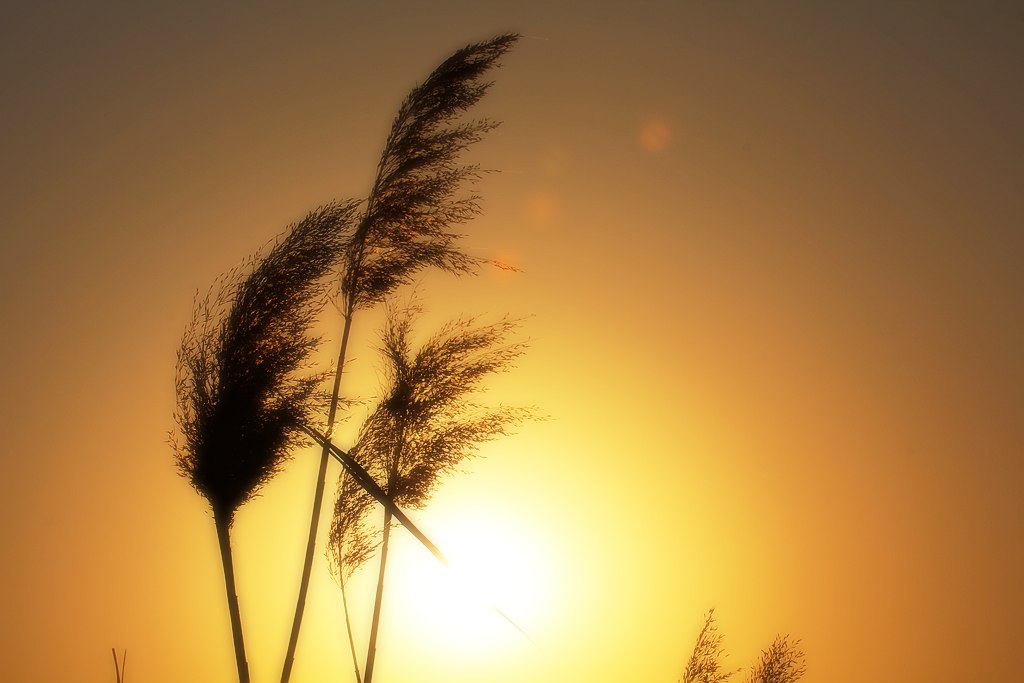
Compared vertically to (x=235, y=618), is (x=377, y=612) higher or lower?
higher

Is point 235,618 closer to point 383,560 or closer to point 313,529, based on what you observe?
point 313,529

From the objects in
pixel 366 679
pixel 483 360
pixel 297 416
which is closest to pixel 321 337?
pixel 297 416

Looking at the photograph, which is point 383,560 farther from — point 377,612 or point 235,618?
point 235,618

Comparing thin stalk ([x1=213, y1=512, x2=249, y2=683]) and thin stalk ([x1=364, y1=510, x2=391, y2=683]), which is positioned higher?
thin stalk ([x1=364, y1=510, x2=391, y2=683])

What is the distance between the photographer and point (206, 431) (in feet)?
8.25

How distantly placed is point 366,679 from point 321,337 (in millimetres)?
999

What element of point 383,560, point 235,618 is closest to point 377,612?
point 383,560

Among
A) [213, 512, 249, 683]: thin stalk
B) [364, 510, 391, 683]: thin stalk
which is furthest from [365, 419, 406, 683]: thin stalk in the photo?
[213, 512, 249, 683]: thin stalk

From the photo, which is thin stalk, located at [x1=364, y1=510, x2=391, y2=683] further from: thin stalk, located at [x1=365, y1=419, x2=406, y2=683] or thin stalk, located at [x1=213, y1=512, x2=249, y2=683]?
thin stalk, located at [x1=213, y1=512, x2=249, y2=683]

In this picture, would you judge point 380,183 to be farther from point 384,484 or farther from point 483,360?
point 384,484

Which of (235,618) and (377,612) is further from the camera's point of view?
(377,612)

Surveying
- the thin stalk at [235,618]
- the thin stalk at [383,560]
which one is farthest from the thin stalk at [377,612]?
the thin stalk at [235,618]

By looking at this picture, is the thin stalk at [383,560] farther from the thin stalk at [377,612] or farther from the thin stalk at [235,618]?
the thin stalk at [235,618]

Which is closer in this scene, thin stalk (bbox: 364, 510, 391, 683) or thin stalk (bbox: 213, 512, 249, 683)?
thin stalk (bbox: 213, 512, 249, 683)
